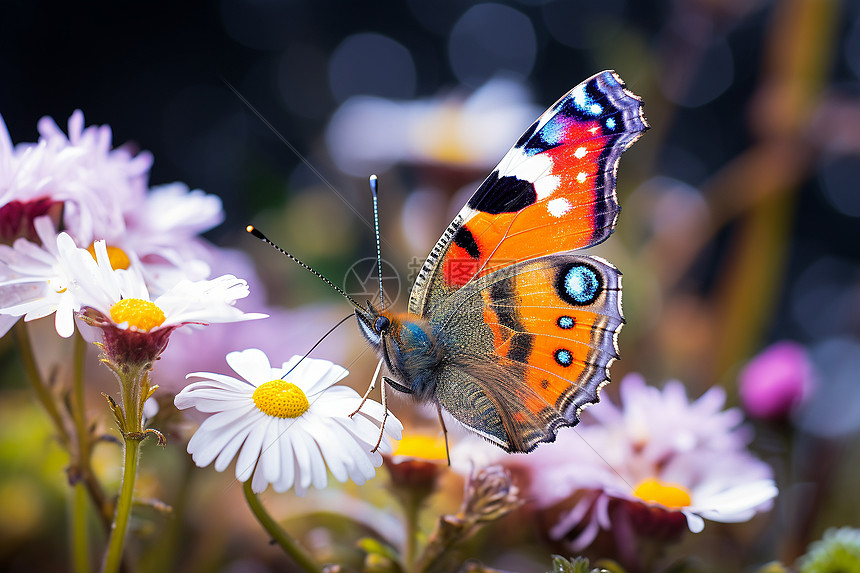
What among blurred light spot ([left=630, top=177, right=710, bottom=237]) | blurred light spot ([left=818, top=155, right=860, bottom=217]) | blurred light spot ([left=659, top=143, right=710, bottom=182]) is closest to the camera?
blurred light spot ([left=630, top=177, right=710, bottom=237])

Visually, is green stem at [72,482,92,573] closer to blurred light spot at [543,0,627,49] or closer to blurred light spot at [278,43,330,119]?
blurred light spot at [278,43,330,119]

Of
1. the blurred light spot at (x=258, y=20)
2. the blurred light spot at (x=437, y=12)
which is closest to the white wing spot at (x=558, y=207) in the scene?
the blurred light spot at (x=258, y=20)

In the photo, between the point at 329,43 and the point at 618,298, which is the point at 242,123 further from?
the point at 618,298

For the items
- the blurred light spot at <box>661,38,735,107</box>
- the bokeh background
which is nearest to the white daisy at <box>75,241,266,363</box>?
the bokeh background

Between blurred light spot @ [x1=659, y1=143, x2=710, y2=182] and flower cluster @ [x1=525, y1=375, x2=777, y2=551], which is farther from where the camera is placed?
blurred light spot @ [x1=659, y1=143, x2=710, y2=182]

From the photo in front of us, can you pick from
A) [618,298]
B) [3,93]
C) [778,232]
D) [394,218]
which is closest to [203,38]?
[3,93]

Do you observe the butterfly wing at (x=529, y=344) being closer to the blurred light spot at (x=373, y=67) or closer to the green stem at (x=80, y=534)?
the green stem at (x=80, y=534)

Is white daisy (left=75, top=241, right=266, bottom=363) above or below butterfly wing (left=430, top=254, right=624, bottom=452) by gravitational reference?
above
